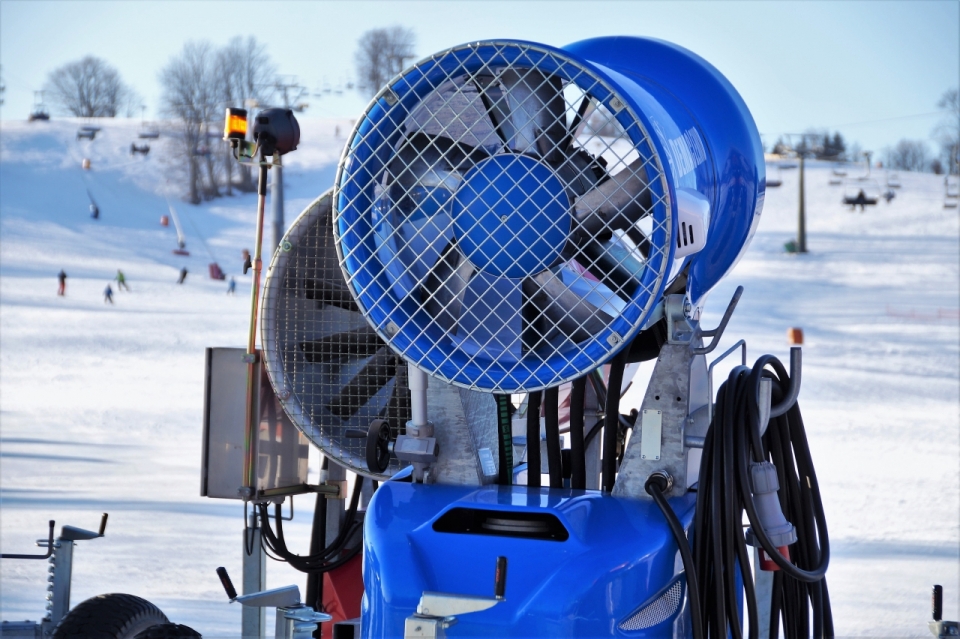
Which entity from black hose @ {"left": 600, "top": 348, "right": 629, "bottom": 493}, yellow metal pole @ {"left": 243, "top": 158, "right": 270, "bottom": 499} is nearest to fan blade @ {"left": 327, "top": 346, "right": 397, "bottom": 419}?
yellow metal pole @ {"left": 243, "top": 158, "right": 270, "bottom": 499}

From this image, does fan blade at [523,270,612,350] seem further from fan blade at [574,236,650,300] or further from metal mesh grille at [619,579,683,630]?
metal mesh grille at [619,579,683,630]

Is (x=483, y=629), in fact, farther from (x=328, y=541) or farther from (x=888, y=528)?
(x=888, y=528)

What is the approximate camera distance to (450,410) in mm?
2240

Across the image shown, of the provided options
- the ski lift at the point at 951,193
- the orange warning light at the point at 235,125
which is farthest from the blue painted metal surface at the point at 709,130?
the ski lift at the point at 951,193

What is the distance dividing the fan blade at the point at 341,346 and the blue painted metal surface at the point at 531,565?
1.00m

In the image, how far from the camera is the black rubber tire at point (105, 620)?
2654 millimetres

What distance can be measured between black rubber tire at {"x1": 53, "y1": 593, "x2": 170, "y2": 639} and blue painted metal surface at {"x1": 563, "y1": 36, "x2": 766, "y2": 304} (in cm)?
162

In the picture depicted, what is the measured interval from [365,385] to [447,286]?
1017 mm

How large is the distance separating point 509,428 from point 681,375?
1.27ft

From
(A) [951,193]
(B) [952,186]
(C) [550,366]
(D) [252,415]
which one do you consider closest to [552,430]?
(C) [550,366]

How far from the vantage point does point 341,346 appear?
10.1ft

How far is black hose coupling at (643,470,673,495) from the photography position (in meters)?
2.12

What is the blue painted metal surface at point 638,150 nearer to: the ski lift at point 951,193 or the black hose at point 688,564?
the black hose at point 688,564

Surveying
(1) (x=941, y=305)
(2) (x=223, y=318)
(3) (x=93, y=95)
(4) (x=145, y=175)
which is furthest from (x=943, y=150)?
(3) (x=93, y=95)
